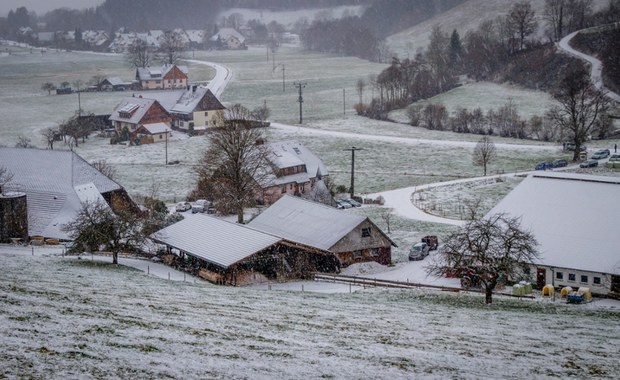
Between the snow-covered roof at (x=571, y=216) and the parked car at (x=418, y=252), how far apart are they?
4.44m

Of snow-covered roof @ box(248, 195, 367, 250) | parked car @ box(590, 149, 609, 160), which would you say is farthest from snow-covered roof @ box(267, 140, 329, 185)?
parked car @ box(590, 149, 609, 160)

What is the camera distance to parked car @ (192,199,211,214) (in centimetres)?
5278

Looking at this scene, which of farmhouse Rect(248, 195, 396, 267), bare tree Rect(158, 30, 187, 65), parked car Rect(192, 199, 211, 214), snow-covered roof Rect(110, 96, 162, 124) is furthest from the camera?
bare tree Rect(158, 30, 187, 65)

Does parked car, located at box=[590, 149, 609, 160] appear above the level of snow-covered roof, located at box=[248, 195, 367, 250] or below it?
above

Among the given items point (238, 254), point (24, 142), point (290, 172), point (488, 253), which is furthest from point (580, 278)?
point (24, 142)

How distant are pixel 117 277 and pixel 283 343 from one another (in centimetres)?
1305

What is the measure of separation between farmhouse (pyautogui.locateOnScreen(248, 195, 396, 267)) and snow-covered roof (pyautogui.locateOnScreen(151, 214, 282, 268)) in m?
3.47

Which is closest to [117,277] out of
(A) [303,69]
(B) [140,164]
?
(B) [140,164]

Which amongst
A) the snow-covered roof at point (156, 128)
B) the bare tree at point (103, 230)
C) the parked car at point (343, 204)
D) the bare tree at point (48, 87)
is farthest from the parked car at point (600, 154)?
the bare tree at point (48, 87)

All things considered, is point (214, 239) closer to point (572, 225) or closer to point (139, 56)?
point (572, 225)

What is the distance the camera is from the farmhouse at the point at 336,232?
3962 centimetres

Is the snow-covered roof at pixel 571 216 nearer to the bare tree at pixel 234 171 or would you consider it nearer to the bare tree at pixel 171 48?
the bare tree at pixel 234 171

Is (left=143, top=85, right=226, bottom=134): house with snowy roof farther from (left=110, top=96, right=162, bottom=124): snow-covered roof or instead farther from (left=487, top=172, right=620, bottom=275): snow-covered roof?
(left=487, top=172, right=620, bottom=275): snow-covered roof

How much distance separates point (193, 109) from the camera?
9369 cm
